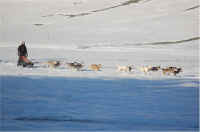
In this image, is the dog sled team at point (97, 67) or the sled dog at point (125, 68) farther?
the sled dog at point (125, 68)

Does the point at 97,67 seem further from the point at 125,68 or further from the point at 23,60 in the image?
the point at 23,60

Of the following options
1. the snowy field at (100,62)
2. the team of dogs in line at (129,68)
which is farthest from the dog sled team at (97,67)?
the snowy field at (100,62)

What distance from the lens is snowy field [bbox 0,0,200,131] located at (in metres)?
8.87

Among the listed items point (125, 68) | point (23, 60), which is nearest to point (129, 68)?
point (125, 68)

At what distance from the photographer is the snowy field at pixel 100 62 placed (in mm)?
8867

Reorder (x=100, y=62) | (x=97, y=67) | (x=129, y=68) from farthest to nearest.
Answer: (x=100, y=62) → (x=97, y=67) → (x=129, y=68)

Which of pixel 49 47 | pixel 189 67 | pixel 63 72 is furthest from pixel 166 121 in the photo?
pixel 49 47

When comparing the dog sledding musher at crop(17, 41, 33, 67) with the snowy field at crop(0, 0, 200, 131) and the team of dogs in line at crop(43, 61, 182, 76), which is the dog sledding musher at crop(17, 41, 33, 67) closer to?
the snowy field at crop(0, 0, 200, 131)

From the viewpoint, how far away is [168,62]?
1602 centimetres

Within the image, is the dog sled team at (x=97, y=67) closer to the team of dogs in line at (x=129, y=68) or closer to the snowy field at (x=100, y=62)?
the team of dogs in line at (x=129, y=68)

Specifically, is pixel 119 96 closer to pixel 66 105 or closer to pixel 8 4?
pixel 66 105

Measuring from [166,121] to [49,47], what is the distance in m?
12.3

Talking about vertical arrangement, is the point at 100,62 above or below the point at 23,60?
above

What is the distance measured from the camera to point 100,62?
15797 millimetres
